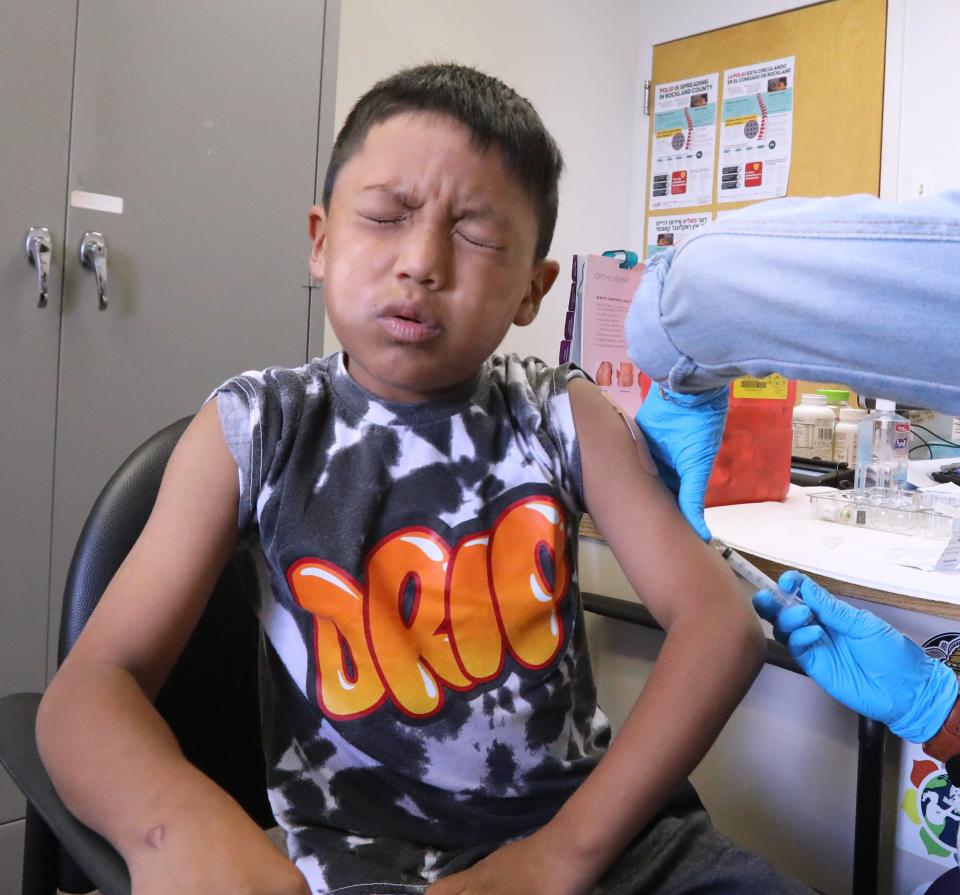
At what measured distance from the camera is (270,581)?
2.78 feet

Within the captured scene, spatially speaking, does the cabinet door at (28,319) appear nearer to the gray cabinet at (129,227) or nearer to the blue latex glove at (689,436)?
the gray cabinet at (129,227)

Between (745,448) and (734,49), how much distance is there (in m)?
2.54

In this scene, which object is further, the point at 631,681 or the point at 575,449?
the point at 631,681

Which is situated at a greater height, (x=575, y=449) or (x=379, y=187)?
(x=379, y=187)

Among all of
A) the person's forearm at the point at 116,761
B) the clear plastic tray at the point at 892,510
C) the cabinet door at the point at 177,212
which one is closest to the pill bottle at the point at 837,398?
the clear plastic tray at the point at 892,510

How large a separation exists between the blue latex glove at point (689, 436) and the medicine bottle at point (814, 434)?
4.49 feet

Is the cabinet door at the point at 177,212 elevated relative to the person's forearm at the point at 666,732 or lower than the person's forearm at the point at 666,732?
elevated

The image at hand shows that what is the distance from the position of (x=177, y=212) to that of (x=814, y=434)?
1.54 metres

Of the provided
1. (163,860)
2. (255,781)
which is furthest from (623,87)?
(163,860)

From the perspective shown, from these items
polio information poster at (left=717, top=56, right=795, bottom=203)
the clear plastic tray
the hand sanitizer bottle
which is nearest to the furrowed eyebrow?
the clear plastic tray

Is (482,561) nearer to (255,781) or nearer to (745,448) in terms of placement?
(255,781)

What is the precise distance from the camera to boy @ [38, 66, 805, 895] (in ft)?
2.40

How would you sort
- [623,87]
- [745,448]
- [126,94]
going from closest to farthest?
[745,448] < [126,94] < [623,87]

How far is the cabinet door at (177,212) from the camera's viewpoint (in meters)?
1.71
